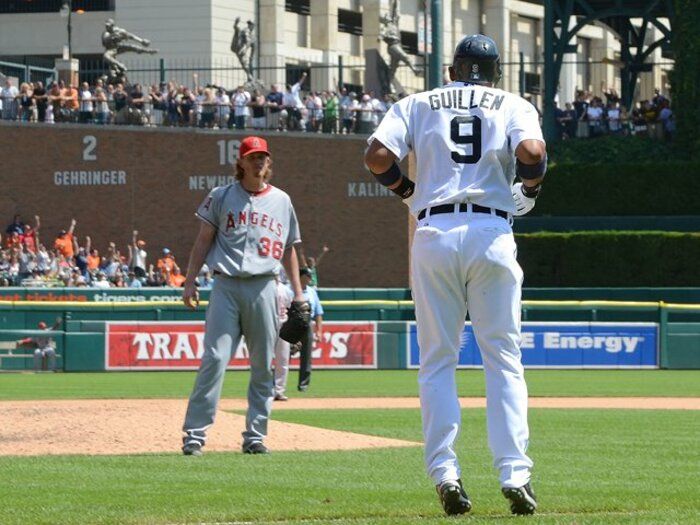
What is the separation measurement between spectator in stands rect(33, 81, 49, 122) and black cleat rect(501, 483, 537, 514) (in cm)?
3347

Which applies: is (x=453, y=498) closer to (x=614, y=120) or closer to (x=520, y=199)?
(x=520, y=199)

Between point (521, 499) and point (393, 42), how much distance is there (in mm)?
39017

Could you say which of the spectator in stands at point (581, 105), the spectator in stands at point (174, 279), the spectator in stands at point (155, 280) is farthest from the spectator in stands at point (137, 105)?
the spectator in stands at point (581, 105)

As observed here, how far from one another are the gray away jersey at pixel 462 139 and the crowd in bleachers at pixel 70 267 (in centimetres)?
2504

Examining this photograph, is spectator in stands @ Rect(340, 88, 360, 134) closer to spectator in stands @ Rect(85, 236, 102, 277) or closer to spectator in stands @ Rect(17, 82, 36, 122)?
spectator in stands @ Rect(85, 236, 102, 277)

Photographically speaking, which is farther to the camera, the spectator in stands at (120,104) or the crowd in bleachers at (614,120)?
the spectator in stands at (120,104)

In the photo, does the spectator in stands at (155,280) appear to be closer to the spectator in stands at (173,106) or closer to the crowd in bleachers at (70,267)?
the crowd in bleachers at (70,267)

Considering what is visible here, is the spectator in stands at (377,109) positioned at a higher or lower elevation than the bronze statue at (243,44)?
lower

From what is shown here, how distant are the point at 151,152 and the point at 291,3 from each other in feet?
52.3

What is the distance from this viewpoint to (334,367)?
88.0 feet

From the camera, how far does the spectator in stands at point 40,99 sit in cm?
3906

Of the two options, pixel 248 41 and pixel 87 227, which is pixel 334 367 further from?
pixel 248 41

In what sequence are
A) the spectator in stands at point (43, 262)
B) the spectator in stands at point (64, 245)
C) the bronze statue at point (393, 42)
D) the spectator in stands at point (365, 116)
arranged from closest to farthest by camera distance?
the spectator in stands at point (43, 262) < the spectator in stands at point (64, 245) < the spectator in stands at point (365, 116) < the bronze statue at point (393, 42)

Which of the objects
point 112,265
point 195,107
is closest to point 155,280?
point 112,265
